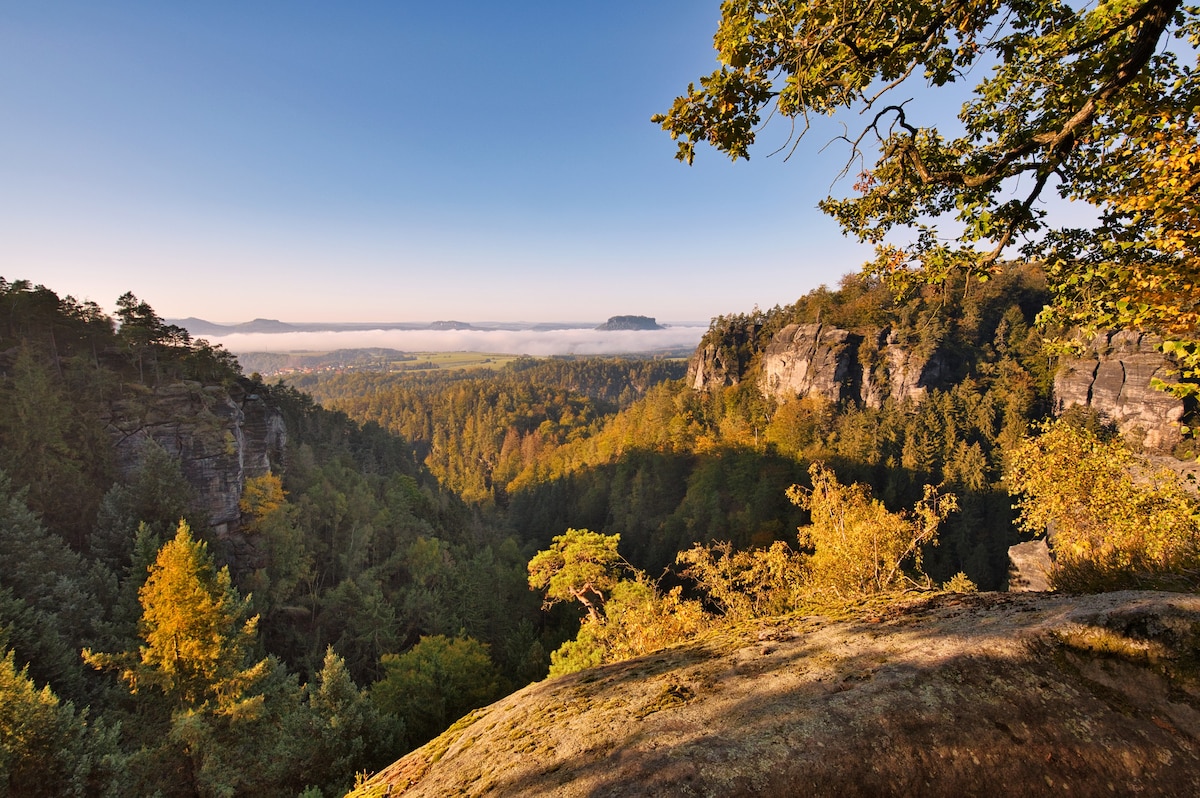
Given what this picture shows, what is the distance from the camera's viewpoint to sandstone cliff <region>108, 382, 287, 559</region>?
3055cm

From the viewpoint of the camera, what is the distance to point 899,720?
10.7ft

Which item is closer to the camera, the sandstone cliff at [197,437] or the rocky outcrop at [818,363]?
the sandstone cliff at [197,437]

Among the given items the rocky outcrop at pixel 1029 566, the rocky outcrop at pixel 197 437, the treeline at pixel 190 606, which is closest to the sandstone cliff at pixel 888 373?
the rocky outcrop at pixel 1029 566

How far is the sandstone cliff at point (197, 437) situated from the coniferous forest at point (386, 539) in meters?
0.18

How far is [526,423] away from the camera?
14500cm

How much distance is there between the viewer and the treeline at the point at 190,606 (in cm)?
1455

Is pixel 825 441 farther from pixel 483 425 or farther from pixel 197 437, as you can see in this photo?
pixel 483 425

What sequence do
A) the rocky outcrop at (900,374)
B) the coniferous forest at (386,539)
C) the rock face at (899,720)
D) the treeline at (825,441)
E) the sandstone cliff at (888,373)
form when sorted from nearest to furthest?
the rock face at (899,720) → the coniferous forest at (386,539) → the sandstone cliff at (888,373) → the treeline at (825,441) → the rocky outcrop at (900,374)

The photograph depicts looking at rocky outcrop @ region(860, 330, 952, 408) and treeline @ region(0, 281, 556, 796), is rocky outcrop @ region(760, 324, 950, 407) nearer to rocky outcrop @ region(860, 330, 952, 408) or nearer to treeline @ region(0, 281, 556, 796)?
rocky outcrop @ region(860, 330, 952, 408)

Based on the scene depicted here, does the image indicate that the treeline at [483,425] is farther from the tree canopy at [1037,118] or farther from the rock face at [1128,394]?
the tree canopy at [1037,118]

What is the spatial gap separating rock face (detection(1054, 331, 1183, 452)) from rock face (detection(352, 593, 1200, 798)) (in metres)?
48.1

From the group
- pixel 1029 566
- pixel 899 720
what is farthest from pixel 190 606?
pixel 1029 566

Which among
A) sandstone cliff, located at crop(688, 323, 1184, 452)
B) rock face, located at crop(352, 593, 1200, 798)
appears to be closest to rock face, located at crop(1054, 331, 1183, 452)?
sandstone cliff, located at crop(688, 323, 1184, 452)

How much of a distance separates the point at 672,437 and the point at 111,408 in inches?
2231
